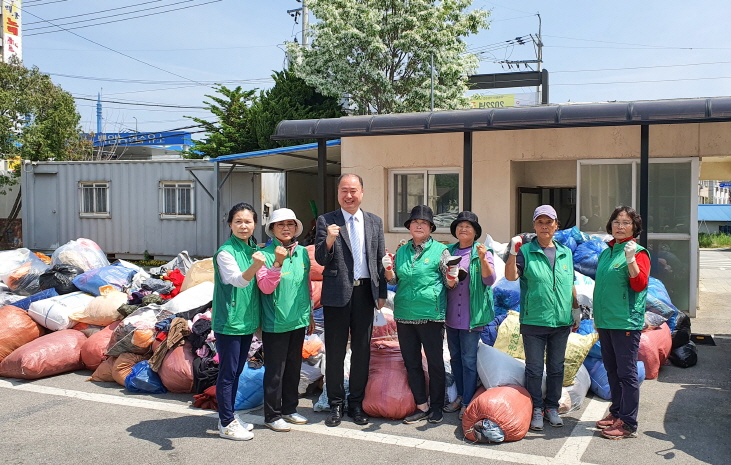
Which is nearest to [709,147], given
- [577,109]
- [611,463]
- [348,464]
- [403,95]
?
[577,109]

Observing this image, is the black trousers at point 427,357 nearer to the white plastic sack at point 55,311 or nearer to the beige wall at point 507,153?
the white plastic sack at point 55,311

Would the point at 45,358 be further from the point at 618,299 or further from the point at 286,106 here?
the point at 286,106

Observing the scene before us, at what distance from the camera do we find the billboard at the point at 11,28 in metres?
29.8

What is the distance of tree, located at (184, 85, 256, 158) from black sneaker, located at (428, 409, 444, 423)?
54.8 ft

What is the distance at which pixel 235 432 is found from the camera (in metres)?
4.43

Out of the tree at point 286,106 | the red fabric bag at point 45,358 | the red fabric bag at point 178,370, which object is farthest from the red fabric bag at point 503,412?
the tree at point 286,106

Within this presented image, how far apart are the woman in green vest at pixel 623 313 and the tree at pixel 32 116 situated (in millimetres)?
17628

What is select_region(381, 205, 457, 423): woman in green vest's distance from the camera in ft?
15.3

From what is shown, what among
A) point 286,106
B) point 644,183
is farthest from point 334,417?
point 286,106

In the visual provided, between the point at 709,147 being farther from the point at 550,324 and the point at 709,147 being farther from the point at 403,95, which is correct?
the point at 403,95

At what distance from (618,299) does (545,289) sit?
1.62 feet

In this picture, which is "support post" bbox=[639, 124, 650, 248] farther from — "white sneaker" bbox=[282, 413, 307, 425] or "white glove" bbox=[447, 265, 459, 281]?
"white sneaker" bbox=[282, 413, 307, 425]

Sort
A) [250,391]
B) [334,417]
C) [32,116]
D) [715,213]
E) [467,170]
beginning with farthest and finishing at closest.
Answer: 1. [715,213]
2. [32,116]
3. [467,170]
4. [250,391]
5. [334,417]

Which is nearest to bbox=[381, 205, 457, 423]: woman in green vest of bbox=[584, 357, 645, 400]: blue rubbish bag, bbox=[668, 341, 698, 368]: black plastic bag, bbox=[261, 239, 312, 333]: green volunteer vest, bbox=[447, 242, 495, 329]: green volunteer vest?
bbox=[447, 242, 495, 329]: green volunteer vest
